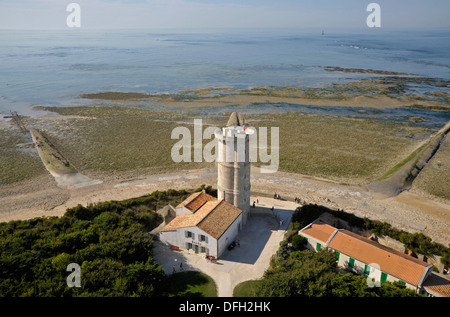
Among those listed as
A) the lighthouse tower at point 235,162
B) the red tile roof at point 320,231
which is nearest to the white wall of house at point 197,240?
the lighthouse tower at point 235,162

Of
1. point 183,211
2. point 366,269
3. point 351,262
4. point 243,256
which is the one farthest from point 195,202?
point 366,269

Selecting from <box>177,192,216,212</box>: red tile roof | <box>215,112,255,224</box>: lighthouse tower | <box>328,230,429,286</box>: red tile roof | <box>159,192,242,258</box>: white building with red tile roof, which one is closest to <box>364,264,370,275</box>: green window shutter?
<box>328,230,429,286</box>: red tile roof

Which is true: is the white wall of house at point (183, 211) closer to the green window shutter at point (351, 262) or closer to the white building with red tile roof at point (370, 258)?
the white building with red tile roof at point (370, 258)

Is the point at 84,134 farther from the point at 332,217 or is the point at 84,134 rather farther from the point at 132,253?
the point at 332,217

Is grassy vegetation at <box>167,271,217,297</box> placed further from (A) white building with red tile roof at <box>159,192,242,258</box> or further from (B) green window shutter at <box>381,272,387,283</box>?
(B) green window shutter at <box>381,272,387,283</box>

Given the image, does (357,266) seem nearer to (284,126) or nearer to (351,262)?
(351,262)
